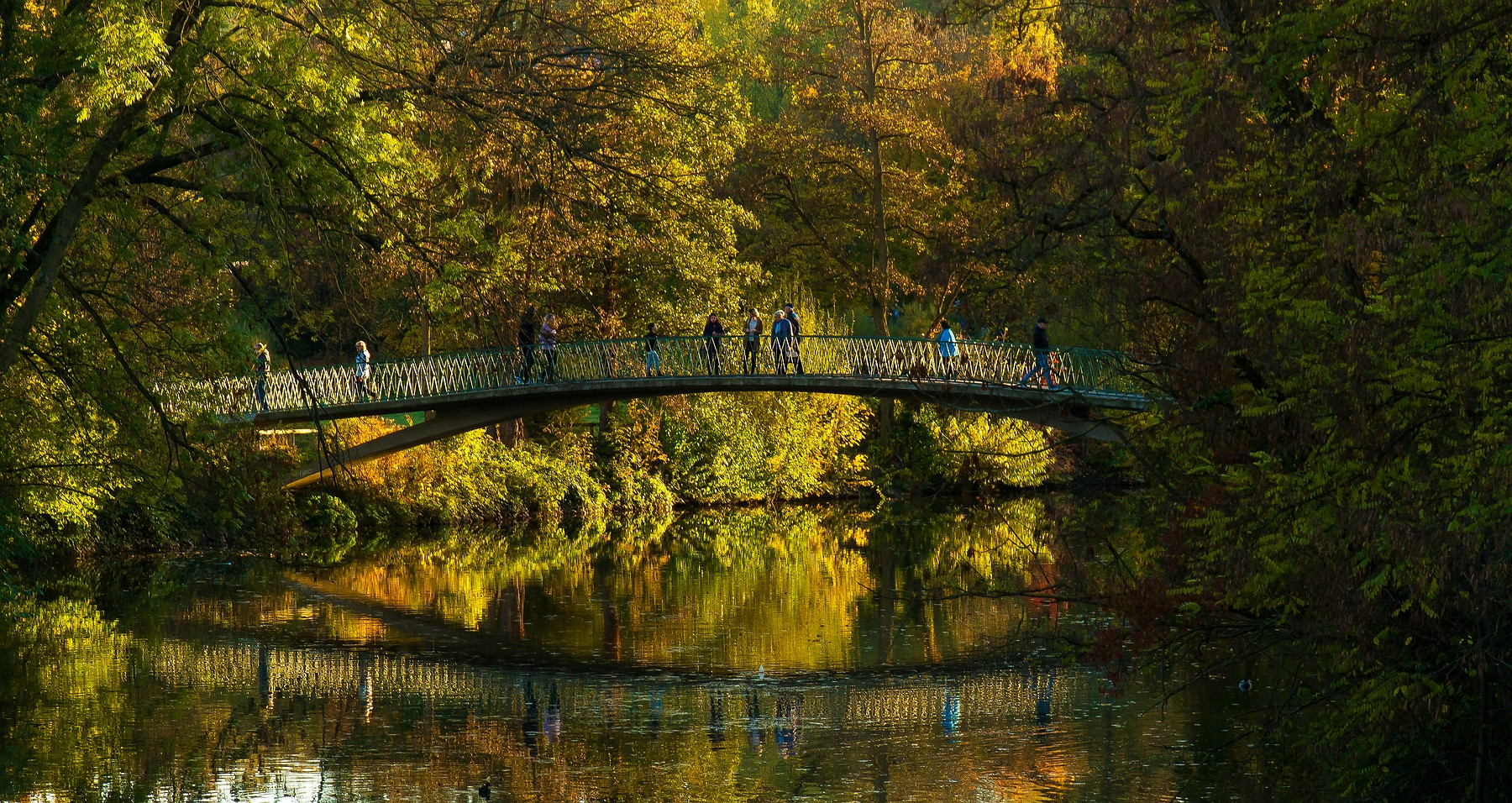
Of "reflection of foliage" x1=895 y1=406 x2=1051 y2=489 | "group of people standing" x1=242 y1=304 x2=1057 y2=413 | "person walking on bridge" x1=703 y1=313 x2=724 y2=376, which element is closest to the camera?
"group of people standing" x1=242 y1=304 x2=1057 y2=413

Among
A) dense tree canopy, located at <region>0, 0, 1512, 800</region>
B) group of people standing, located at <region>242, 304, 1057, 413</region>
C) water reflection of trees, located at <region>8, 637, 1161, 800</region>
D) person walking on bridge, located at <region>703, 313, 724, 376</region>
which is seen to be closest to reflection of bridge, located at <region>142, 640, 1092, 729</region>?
water reflection of trees, located at <region>8, 637, 1161, 800</region>

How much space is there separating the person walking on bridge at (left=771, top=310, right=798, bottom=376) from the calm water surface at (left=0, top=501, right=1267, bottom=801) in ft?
16.7

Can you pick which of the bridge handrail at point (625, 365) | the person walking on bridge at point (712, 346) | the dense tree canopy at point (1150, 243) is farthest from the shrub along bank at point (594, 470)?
the dense tree canopy at point (1150, 243)

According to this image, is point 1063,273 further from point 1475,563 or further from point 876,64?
point 876,64

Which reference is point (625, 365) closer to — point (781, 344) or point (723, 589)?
point (781, 344)

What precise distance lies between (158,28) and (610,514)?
23.3 m

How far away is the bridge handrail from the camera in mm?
25812

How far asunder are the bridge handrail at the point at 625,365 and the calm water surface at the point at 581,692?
12.5 ft

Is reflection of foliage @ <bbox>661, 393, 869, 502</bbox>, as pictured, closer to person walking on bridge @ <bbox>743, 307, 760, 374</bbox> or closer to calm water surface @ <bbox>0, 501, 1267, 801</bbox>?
person walking on bridge @ <bbox>743, 307, 760, 374</bbox>

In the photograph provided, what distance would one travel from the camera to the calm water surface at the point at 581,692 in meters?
10.6

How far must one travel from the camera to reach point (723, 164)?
30.6m

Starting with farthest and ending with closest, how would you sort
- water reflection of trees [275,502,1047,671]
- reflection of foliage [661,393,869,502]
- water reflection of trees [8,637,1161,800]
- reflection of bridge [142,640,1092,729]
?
1. reflection of foliage [661,393,869,502]
2. water reflection of trees [275,502,1047,671]
3. reflection of bridge [142,640,1092,729]
4. water reflection of trees [8,637,1161,800]

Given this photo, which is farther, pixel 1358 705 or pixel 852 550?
pixel 852 550

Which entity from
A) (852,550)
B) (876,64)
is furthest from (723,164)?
Answer: (852,550)
